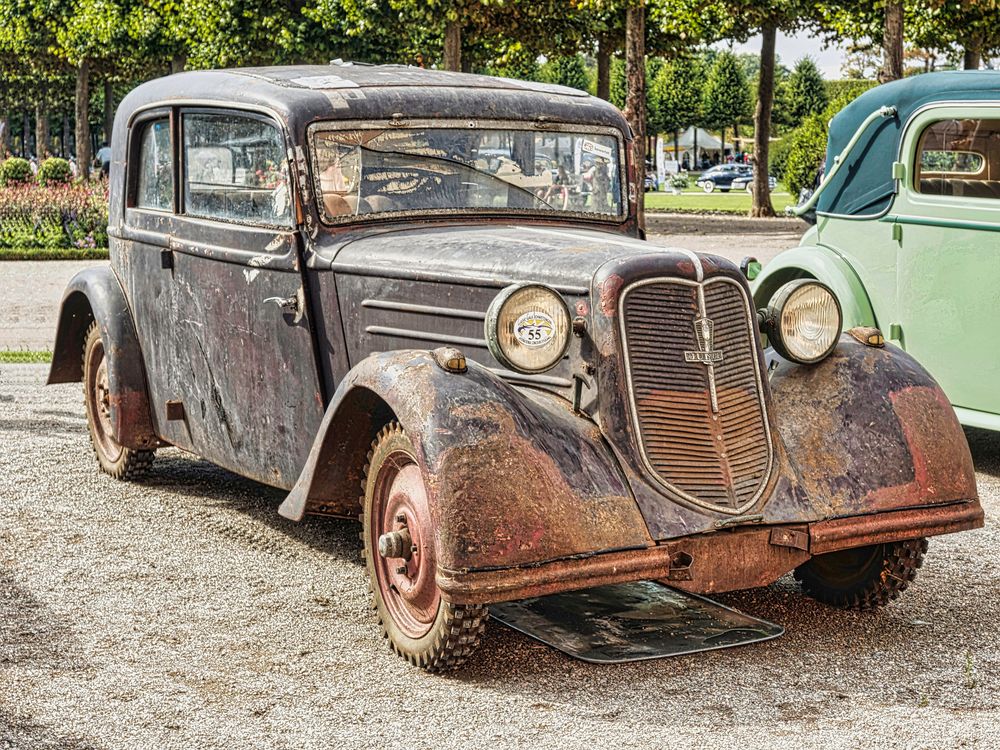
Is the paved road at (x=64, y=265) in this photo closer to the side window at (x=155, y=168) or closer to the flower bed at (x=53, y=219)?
the flower bed at (x=53, y=219)

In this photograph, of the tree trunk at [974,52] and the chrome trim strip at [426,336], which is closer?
the chrome trim strip at [426,336]

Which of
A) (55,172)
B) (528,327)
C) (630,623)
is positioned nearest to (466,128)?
(528,327)

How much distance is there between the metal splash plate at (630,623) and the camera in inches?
180

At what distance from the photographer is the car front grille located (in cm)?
441

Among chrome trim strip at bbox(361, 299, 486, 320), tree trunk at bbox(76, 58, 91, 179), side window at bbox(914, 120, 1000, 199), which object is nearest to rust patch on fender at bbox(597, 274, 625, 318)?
chrome trim strip at bbox(361, 299, 486, 320)

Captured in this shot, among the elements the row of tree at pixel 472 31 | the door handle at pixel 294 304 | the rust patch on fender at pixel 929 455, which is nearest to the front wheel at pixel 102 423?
the door handle at pixel 294 304

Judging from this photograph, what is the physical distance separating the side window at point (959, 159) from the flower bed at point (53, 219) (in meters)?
14.5

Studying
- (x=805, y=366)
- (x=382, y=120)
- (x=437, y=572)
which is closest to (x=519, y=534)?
(x=437, y=572)

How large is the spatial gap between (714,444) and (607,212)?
5.50ft

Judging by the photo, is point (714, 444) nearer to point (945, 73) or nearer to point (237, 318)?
point (237, 318)

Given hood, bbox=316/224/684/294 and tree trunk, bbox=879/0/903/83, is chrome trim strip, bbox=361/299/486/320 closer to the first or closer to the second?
hood, bbox=316/224/684/294

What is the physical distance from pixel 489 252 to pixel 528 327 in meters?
0.51

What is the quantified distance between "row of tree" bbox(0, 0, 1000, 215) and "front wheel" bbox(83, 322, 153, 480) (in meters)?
13.5

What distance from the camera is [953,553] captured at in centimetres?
596
